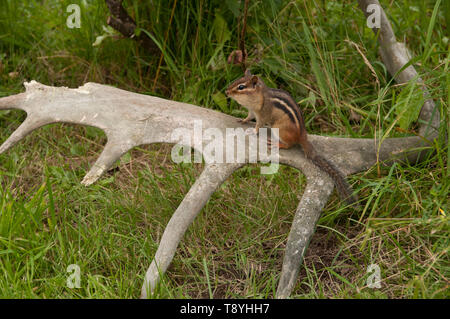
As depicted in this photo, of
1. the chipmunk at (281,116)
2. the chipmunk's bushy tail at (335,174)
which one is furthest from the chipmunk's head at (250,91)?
the chipmunk's bushy tail at (335,174)

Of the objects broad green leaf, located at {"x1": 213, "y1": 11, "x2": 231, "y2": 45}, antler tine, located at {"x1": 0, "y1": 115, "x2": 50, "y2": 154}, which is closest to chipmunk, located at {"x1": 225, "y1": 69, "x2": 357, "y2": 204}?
broad green leaf, located at {"x1": 213, "y1": 11, "x2": 231, "y2": 45}

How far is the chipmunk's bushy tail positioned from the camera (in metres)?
3.01

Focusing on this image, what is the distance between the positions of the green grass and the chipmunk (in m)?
0.18

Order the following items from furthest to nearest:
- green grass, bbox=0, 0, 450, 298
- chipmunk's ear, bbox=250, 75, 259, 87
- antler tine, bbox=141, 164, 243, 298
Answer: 1. chipmunk's ear, bbox=250, 75, 259, 87
2. green grass, bbox=0, 0, 450, 298
3. antler tine, bbox=141, 164, 243, 298

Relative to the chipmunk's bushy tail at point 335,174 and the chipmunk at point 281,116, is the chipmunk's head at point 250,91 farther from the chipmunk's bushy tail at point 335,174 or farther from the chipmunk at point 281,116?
the chipmunk's bushy tail at point 335,174

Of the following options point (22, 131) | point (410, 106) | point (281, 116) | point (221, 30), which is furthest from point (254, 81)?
point (22, 131)

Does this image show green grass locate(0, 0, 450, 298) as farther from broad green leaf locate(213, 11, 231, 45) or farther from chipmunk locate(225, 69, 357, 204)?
chipmunk locate(225, 69, 357, 204)

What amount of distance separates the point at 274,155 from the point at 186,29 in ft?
5.21

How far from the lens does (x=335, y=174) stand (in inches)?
118

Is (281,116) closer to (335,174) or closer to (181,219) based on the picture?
(335,174)

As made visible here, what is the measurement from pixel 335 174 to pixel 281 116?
1.61ft

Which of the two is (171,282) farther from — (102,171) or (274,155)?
(274,155)

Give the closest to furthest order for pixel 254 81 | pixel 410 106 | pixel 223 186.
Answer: pixel 410 106, pixel 254 81, pixel 223 186

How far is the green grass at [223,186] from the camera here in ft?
9.41
